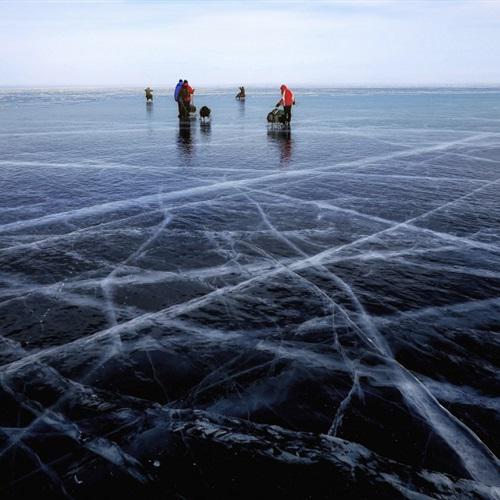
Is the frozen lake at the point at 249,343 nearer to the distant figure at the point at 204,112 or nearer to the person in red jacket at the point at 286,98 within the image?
the person in red jacket at the point at 286,98

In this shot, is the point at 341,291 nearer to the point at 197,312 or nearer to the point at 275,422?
the point at 197,312

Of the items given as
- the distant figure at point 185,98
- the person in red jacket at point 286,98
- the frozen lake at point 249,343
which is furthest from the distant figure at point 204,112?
the frozen lake at point 249,343

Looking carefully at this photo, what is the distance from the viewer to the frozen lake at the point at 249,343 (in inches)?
137

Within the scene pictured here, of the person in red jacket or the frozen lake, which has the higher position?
the person in red jacket

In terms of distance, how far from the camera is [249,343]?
4.99 metres

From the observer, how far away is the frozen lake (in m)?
3.47

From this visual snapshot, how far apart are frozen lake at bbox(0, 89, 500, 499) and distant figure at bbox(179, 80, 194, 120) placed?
666 inches

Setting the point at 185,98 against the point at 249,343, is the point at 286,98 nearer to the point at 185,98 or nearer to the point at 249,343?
the point at 185,98

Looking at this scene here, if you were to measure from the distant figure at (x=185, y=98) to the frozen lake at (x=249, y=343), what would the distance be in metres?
16.9

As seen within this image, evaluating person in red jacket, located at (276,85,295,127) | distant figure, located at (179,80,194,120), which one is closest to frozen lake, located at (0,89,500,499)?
person in red jacket, located at (276,85,295,127)

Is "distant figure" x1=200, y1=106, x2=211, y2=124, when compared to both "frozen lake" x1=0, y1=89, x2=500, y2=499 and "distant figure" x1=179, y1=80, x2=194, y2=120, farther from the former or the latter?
"frozen lake" x1=0, y1=89, x2=500, y2=499

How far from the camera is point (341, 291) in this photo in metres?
6.26

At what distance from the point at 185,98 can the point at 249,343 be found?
2481cm

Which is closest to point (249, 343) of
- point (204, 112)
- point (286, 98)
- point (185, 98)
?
point (286, 98)
